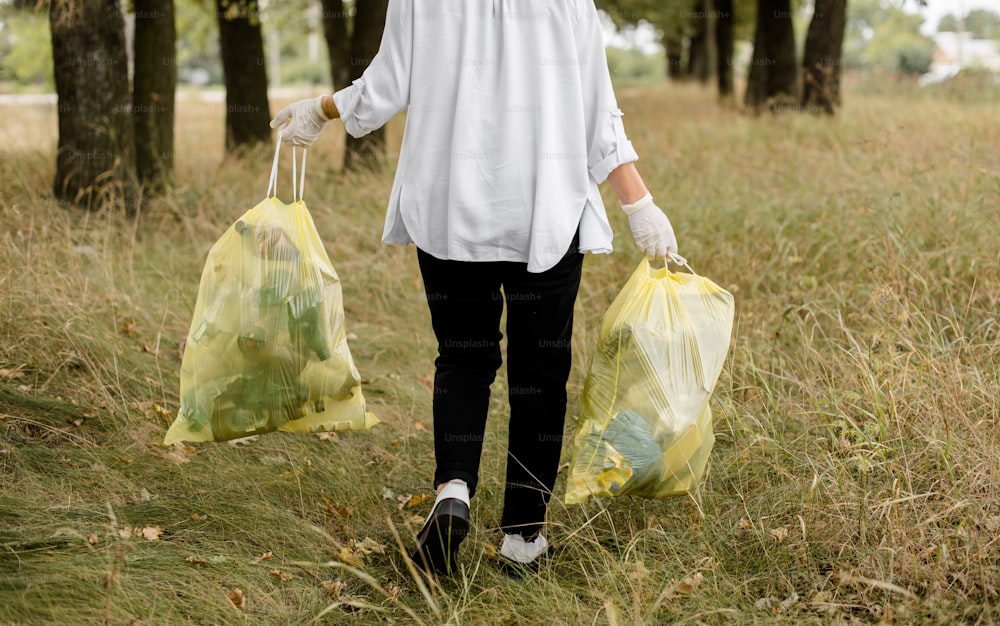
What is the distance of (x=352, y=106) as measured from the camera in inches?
93.8

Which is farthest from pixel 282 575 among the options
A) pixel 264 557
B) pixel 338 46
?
pixel 338 46

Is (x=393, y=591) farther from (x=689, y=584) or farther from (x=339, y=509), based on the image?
(x=689, y=584)

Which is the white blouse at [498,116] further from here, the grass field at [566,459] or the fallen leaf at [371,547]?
the fallen leaf at [371,547]

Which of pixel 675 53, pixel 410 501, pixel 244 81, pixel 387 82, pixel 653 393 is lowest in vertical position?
pixel 410 501

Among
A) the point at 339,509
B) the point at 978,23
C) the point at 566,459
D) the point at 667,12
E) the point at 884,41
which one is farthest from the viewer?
the point at 884,41

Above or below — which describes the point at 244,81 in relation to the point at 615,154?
below

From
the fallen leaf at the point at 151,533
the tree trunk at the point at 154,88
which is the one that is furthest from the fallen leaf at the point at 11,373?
the tree trunk at the point at 154,88

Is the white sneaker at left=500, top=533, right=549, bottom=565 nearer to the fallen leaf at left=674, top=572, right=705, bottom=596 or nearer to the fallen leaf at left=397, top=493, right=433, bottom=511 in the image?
the fallen leaf at left=674, top=572, right=705, bottom=596

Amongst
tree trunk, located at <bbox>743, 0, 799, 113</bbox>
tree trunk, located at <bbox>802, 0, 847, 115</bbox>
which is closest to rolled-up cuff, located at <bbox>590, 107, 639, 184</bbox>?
tree trunk, located at <bbox>802, 0, 847, 115</bbox>

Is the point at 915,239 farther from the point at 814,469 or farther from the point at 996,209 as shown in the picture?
the point at 814,469

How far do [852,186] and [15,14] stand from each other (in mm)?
7068

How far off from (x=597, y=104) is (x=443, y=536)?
3.74 feet

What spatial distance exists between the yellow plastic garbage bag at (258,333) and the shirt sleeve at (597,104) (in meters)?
0.82

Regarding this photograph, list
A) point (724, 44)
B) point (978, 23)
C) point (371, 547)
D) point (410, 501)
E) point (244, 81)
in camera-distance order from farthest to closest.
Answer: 1. point (978, 23)
2. point (724, 44)
3. point (244, 81)
4. point (410, 501)
5. point (371, 547)
